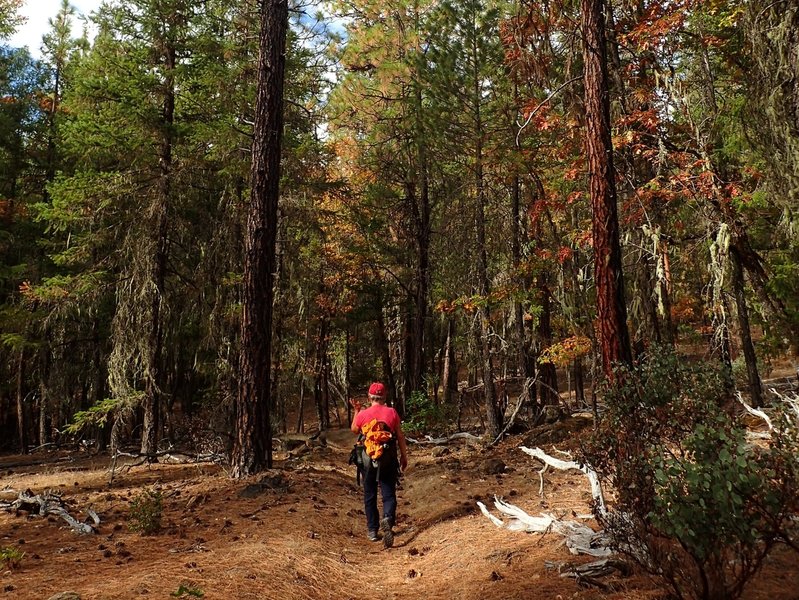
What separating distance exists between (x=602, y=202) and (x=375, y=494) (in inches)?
184

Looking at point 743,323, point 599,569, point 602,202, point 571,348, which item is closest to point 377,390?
point 599,569

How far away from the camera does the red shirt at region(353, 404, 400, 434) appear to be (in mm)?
6266

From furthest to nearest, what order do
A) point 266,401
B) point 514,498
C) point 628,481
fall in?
point 266,401 → point 514,498 → point 628,481

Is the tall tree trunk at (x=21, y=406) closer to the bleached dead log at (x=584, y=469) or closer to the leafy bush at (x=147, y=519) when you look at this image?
the leafy bush at (x=147, y=519)

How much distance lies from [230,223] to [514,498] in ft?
34.4

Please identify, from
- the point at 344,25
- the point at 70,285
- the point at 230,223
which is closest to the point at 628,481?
the point at 230,223

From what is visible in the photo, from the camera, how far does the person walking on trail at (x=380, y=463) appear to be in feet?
19.7

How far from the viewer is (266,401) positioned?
810 cm

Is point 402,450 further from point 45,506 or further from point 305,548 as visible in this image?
point 45,506

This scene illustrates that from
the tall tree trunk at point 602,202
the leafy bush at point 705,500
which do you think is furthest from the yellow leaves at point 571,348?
the leafy bush at point 705,500

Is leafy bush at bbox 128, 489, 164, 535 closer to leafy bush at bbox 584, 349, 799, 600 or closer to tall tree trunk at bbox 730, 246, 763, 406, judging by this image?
leafy bush at bbox 584, 349, 799, 600

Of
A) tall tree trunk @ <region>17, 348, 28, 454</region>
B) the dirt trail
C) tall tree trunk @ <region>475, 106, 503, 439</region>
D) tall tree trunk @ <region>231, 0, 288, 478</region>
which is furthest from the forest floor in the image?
tall tree trunk @ <region>17, 348, 28, 454</region>

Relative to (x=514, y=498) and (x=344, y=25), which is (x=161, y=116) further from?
(x=514, y=498)

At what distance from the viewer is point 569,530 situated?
466cm
